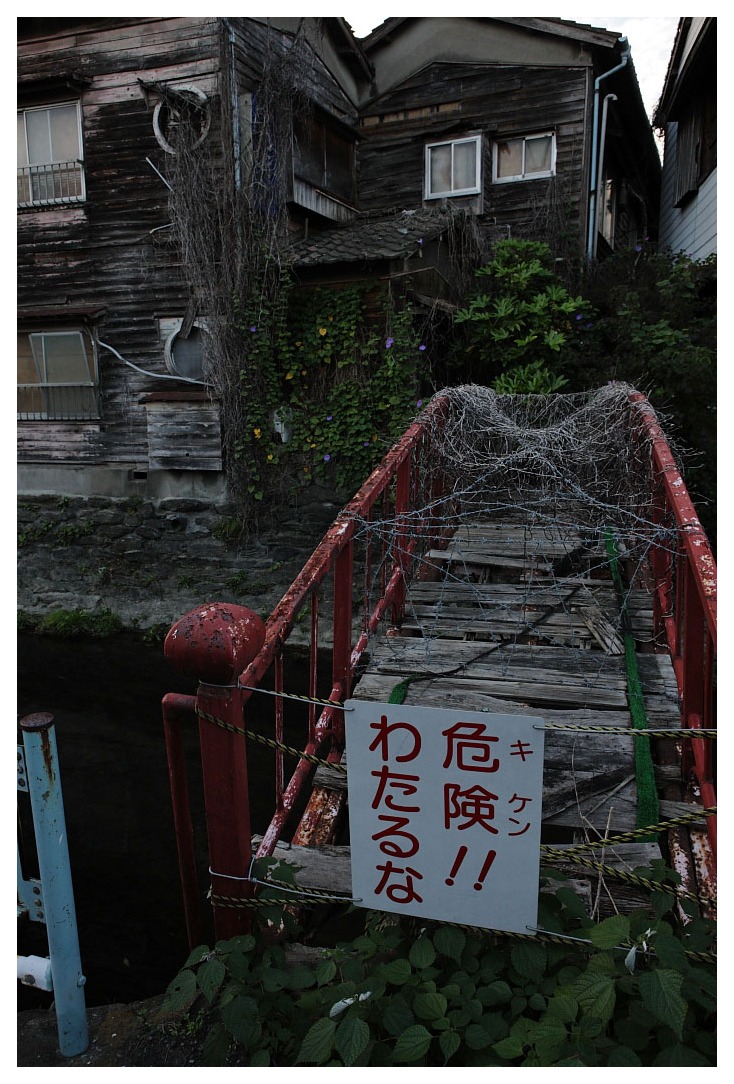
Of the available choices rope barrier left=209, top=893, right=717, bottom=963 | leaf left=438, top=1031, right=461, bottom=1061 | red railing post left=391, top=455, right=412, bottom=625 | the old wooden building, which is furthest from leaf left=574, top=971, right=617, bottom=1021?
the old wooden building

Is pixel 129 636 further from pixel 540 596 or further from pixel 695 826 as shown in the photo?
pixel 695 826

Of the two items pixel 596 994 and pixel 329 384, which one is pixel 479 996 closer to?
pixel 596 994

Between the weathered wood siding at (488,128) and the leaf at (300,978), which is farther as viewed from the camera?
the weathered wood siding at (488,128)

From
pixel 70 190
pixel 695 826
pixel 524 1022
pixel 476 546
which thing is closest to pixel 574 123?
pixel 70 190

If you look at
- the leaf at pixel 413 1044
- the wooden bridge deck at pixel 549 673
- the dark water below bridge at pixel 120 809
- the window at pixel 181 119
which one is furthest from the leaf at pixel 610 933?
the window at pixel 181 119

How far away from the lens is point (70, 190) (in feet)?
35.4

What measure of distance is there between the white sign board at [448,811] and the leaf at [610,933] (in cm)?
21

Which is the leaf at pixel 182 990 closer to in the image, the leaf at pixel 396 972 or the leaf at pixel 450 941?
the leaf at pixel 396 972

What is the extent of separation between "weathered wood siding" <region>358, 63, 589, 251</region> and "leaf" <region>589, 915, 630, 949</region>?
37.1ft

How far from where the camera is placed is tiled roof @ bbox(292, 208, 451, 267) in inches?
347

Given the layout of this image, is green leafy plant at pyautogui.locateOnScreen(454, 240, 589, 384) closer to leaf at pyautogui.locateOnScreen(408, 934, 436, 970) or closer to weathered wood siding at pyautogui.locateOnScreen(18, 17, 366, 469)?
weathered wood siding at pyautogui.locateOnScreen(18, 17, 366, 469)

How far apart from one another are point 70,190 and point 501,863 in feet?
38.7

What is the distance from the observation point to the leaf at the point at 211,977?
6.67 feet

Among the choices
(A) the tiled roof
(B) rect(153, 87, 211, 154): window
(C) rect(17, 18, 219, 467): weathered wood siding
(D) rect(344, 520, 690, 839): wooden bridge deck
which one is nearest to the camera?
(D) rect(344, 520, 690, 839): wooden bridge deck
